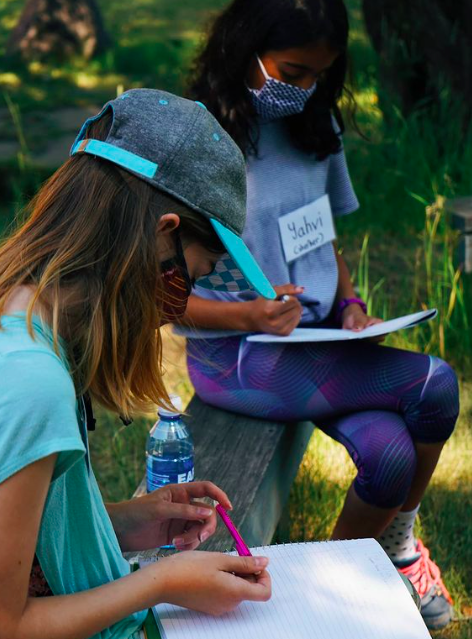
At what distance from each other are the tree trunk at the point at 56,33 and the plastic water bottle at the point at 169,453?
24.6ft

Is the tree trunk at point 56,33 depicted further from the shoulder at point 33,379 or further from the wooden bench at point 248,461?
the shoulder at point 33,379

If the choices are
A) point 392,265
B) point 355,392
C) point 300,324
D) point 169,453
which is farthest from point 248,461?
point 392,265

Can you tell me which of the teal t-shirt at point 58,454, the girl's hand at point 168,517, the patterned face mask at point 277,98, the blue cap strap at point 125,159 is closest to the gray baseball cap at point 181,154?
the blue cap strap at point 125,159

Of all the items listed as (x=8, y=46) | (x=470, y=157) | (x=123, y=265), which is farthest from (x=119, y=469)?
(x=8, y=46)

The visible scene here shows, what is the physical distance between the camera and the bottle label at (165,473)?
81.6 inches

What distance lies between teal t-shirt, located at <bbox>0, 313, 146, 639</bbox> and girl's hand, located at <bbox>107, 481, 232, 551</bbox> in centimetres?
14

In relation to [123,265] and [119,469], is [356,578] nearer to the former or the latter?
[123,265]

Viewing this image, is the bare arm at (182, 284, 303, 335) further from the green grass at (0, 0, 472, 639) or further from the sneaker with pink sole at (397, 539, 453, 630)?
the sneaker with pink sole at (397, 539, 453, 630)

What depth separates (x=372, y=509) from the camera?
2.20 metres

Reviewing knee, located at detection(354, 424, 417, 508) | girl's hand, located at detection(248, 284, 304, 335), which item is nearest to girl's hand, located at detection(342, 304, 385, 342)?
girl's hand, located at detection(248, 284, 304, 335)

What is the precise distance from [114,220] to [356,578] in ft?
2.21

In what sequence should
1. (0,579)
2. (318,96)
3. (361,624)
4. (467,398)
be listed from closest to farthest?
1. (0,579)
2. (361,624)
3. (318,96)
4. (467,398)

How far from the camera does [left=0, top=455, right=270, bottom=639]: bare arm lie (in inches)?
44.6

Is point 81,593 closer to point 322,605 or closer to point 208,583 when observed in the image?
point 208,583
